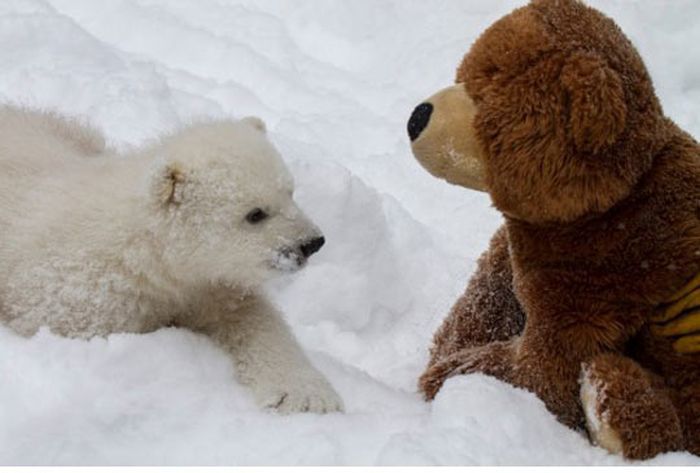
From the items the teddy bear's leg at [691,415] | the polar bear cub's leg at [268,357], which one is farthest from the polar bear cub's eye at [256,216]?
the teddy bear's leg at [691,415]

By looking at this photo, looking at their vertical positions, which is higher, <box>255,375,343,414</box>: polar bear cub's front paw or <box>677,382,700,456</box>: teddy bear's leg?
<box>677,382,700,456</box>: teddy bear's leg

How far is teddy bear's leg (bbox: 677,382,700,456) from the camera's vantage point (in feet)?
8.65

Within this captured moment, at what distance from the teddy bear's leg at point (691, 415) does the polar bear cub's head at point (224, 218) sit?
3.88 ft

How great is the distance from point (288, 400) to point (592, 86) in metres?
1.24

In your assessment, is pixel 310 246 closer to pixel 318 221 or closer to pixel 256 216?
pixel 256 216

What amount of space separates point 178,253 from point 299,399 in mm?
603

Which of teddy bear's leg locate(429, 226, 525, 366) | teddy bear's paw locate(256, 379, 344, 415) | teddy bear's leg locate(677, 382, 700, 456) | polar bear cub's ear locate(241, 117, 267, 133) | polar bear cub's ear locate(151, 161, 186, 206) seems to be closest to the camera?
teddy bear's leg locate(677, 382, 700, 456)

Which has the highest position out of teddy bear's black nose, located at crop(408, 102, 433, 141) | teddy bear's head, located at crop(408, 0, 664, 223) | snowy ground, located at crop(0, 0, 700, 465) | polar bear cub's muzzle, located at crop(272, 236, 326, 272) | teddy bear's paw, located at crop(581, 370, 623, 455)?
teddy bear's head, located at crop(408, 0, 664, 223)

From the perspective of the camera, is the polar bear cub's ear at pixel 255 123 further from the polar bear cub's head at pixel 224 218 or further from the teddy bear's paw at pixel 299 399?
the teddy bear's paw at pixel 299 399

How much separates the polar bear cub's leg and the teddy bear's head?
786 millimetres

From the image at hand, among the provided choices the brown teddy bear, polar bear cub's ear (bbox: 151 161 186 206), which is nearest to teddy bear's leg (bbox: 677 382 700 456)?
the brown teddy bear

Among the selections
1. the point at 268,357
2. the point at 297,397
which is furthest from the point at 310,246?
the point at 297,397

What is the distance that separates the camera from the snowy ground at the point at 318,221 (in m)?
2.44

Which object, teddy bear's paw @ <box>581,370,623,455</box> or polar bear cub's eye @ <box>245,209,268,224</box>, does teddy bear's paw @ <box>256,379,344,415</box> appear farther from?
teddy bear's paw @ <box>581,370,623,455</box>
